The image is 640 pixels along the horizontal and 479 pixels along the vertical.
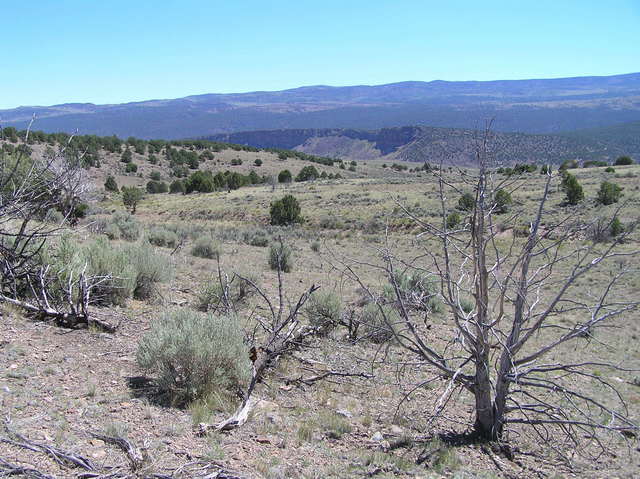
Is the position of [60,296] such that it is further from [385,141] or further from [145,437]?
[385,141]

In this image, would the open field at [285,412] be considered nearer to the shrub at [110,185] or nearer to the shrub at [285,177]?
the shrub at [110,185]

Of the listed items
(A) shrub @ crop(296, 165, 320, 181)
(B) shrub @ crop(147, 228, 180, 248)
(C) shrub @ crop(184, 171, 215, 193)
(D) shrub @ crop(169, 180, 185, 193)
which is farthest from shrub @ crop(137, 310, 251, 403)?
(A) shrub @ crop(296, 165, 320, 181)

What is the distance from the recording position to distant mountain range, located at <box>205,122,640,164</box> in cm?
509

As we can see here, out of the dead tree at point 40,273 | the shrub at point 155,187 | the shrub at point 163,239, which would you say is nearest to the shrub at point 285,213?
the shrub at point 163,239

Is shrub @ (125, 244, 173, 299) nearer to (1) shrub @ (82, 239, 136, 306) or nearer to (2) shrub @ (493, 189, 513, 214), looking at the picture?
(1) shrub @ (82, 239, 136, 306)

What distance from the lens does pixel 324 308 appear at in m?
8.46

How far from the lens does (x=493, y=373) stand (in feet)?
22.7

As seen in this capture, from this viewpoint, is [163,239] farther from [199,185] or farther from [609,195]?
[199,185]

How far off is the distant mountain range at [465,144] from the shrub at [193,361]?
2.83 m

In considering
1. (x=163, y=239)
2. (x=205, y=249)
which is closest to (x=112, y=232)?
(x=163, y=239)

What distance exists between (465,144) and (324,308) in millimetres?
3987

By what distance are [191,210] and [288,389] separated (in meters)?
34.1

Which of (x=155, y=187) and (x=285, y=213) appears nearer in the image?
(x=285, y=213)

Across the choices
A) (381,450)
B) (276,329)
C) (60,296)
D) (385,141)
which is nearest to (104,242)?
(60,296)
